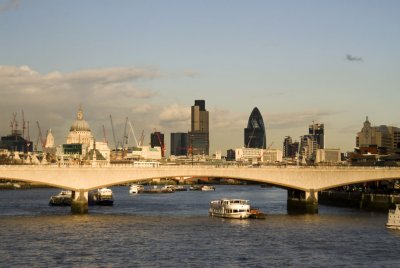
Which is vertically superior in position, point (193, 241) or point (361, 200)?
point (361, 200)

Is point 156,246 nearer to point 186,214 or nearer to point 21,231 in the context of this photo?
point 21,231

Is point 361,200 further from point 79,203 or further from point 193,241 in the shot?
point 193,241

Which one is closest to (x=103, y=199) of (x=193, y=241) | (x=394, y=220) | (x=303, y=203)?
(x=303, y=203)

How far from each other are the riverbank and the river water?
18.0m

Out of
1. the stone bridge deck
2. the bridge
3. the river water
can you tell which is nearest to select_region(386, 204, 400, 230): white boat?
the river water

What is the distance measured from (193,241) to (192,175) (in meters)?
31.3

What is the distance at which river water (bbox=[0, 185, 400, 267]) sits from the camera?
59469mm

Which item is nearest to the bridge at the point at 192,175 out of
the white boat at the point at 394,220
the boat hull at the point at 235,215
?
the boat hull at the point at 235,215

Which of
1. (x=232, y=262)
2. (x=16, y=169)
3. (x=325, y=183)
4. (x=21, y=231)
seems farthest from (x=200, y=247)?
(x=325, y=183)

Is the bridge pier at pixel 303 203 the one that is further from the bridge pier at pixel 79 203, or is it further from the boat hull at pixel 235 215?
the bridge pier at pixel 79 203

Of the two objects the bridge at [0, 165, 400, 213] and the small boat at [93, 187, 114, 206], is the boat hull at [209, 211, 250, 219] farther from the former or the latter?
the small boat at [93, 187, 114, 206]

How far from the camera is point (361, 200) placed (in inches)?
4904

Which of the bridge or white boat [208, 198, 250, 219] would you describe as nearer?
white boat [208, 198, 250, 219]

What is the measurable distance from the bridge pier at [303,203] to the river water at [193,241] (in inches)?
344
